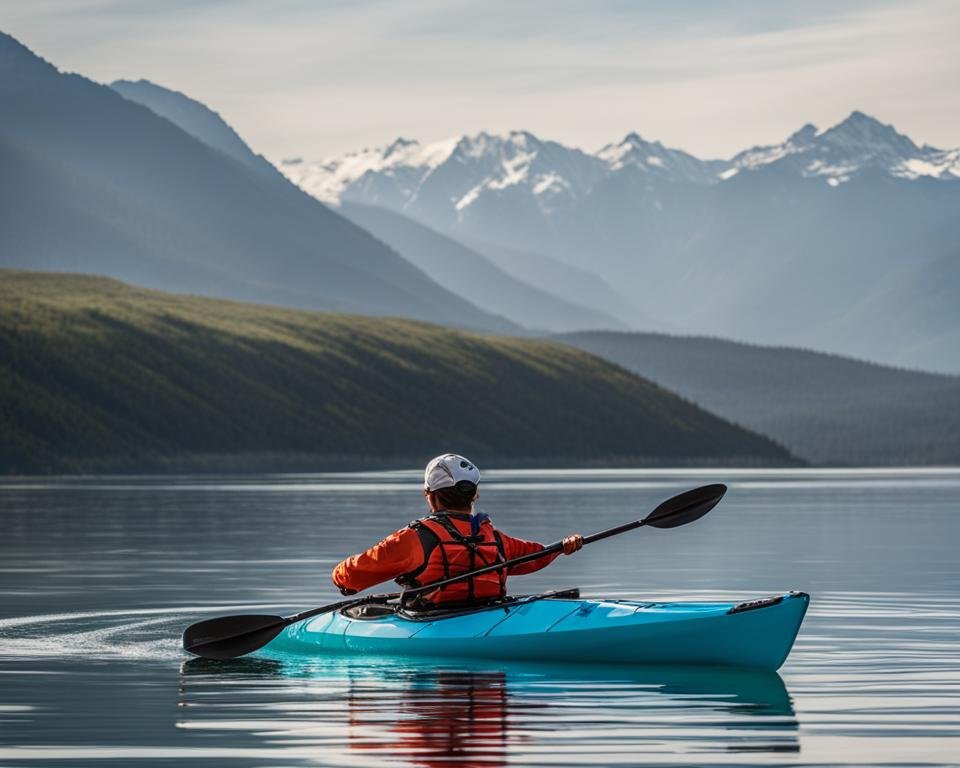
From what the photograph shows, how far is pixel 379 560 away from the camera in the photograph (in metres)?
25.1

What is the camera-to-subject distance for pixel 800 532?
59344mm

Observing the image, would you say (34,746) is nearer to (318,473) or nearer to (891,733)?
(891,733)

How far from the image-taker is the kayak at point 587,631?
2414cm

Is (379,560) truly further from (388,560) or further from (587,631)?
(587,631)

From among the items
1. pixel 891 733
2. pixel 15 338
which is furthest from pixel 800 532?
pixel 15 338

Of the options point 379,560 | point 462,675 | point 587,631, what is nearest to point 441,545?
point 379,560

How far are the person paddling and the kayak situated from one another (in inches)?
21.7

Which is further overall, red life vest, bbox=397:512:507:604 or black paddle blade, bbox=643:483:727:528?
black paddle blade, bbox=643:483:727:528

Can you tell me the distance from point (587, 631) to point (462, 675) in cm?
151

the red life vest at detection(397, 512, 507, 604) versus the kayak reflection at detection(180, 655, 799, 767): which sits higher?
the red life vest at detection(397, 512, 507, 604)

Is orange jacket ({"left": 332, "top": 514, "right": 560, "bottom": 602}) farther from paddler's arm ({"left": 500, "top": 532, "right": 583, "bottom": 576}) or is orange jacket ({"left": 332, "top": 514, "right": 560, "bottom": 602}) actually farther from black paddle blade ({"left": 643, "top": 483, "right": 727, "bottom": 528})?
black paddle blade ({"left": 643, "top": 483, "right": 727, "bottom": 528})

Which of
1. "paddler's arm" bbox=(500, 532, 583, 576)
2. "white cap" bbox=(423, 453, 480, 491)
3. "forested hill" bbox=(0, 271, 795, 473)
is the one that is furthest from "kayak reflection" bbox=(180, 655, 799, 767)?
"forested hill" bbox=(0, 271, 795, 473)

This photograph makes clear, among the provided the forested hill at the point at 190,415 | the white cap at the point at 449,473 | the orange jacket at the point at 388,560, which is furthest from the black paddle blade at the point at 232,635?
the forested hill at the point at 190,415

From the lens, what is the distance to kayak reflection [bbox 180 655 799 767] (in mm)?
19094
